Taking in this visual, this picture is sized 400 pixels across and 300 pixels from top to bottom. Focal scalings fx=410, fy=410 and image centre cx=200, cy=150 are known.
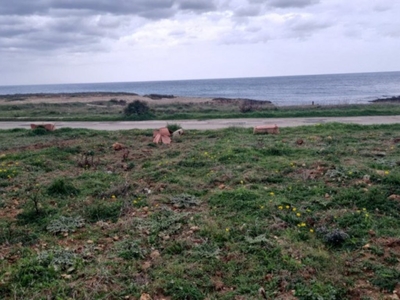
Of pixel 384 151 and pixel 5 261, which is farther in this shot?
pixel 384 151

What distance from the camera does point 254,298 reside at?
4324 mm

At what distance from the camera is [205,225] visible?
6.01 m

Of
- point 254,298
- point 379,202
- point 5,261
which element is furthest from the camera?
point 379,202

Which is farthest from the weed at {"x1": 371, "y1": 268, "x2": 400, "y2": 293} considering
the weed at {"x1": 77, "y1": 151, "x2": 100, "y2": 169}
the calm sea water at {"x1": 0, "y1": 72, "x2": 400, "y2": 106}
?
the calm sea water at {"x1": 0, "y1": 72, "x2": 400, "y2": 106}

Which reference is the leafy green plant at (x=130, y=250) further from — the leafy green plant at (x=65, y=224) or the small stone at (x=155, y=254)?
the leafy green plant at (x=65, y=224)

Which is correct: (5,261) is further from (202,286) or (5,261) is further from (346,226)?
(346,226)

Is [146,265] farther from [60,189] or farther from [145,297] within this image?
[60,189]

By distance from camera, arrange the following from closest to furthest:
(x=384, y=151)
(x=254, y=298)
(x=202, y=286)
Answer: (x=254, y=298), (x=202, y=286), (x=384, y=151)

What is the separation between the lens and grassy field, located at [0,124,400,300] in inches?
181

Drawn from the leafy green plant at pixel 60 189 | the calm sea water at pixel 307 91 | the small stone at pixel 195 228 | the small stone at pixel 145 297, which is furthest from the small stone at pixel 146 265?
the calm sea water at pixel 307 91

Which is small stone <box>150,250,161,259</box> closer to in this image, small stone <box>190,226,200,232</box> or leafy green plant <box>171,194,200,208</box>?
small stone <box>190,226,200,232</box>

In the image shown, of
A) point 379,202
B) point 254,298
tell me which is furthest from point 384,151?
point 254,298

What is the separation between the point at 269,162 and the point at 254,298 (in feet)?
18.0

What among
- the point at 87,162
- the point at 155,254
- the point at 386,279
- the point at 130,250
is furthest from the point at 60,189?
the point at 386,279
